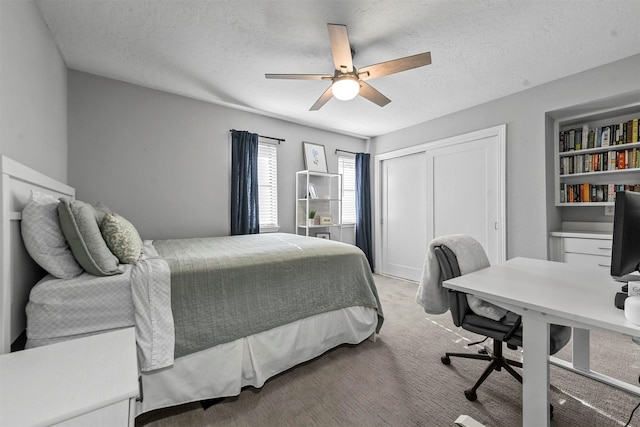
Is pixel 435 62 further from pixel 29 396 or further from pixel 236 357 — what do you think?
pixel 29 396

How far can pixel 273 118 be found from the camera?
388 cm

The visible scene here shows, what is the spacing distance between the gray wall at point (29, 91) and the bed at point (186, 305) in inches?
7.7

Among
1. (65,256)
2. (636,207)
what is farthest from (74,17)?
(636,207)

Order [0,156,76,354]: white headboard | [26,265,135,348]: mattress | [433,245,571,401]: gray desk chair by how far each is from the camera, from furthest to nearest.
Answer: [433,245,571,401]: gray desk chair
[26,265,135,348]: mattress
[0,156,76,354]: white headboard

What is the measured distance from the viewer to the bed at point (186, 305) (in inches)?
48.9

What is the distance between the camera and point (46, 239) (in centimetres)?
130

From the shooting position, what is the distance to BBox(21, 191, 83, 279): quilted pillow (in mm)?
1270

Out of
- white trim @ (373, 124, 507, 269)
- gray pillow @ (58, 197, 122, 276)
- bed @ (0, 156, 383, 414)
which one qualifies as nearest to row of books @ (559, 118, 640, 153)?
white trim @ (373, 124, 507, 269)

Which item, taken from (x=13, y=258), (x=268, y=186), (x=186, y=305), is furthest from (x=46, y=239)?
(x=268, y=186)

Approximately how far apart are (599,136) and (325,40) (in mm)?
3036

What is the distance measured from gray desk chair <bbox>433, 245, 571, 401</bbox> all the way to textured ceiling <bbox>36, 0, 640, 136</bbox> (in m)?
1.66

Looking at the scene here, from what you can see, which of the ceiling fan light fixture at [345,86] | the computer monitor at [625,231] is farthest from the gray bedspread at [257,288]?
the computer monitor at [625,231]

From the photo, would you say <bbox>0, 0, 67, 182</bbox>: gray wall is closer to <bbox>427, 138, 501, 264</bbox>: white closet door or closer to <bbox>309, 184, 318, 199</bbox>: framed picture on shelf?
<bbox>309, 184, 318, 199</bbox>: framed picture on shelf

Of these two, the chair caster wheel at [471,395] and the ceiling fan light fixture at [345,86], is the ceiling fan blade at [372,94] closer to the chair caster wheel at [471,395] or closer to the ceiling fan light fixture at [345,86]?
the ceiling fan light fixture at [345,86]
